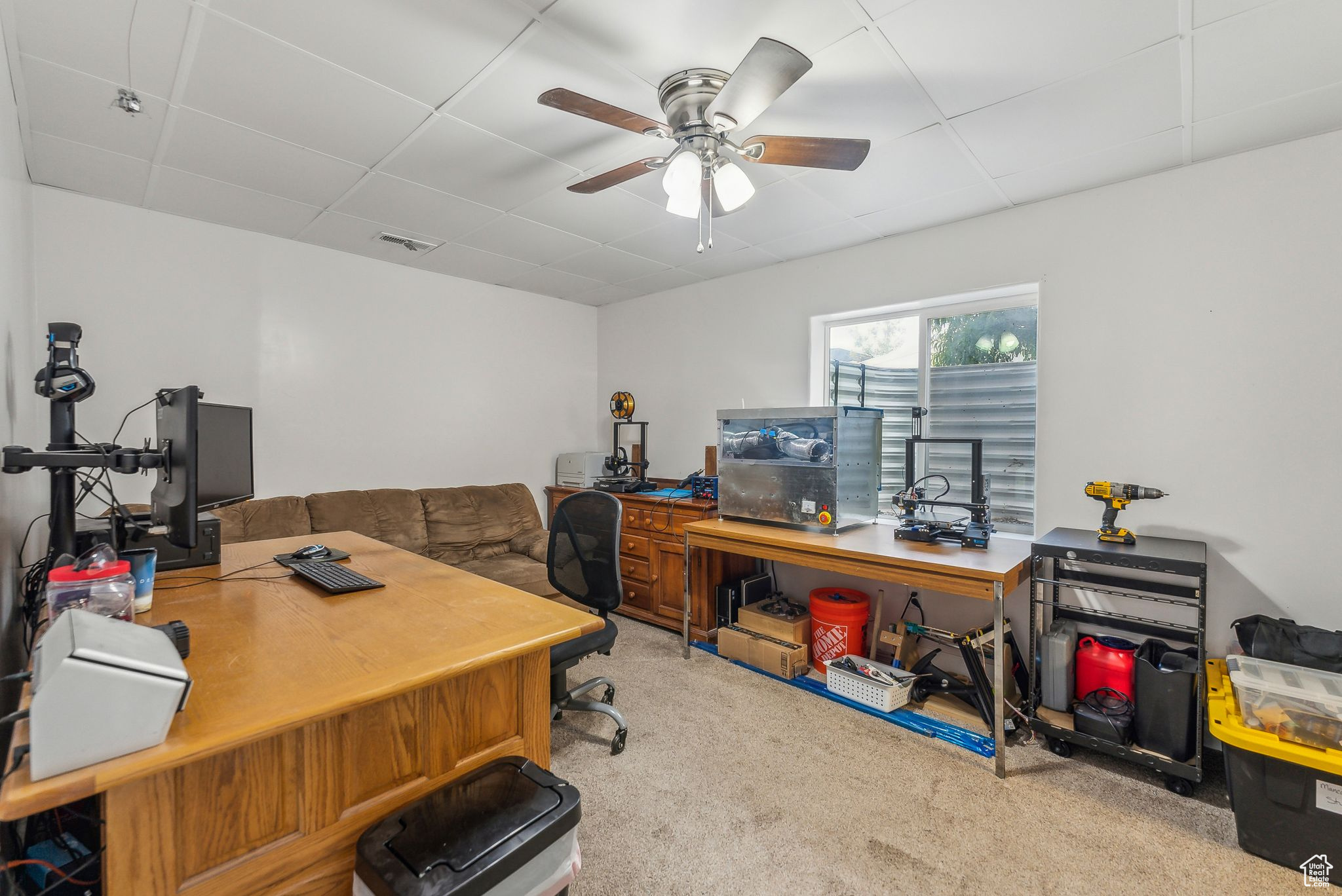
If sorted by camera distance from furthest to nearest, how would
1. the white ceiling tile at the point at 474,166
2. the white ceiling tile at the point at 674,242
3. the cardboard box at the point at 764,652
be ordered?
1. the white ceiling tile at the point at 674,242
2. the cardboard box at the point at 764,652
3. the white ceiling tile at the point at 474,166

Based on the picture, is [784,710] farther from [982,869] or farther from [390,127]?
[390,127]

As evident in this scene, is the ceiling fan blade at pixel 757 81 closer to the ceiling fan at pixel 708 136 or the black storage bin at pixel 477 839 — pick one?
the ceiling fan at pixel 708 136

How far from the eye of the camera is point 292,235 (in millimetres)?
3318

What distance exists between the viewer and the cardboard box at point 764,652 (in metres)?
2.93

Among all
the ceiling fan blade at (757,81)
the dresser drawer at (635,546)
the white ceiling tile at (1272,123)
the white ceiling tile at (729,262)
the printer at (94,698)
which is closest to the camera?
the printer at (94,698)

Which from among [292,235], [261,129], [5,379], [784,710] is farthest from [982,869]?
[292,235]

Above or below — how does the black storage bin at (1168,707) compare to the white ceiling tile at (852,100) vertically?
below

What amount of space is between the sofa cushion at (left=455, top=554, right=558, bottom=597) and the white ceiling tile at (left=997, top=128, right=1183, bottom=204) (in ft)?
10.2

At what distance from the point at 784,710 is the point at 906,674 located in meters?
0.64

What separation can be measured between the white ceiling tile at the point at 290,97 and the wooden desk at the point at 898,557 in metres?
2.39

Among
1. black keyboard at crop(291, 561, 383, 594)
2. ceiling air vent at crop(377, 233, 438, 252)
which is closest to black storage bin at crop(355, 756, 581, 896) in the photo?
black keyboard at crop(291, 561, 383, 594)

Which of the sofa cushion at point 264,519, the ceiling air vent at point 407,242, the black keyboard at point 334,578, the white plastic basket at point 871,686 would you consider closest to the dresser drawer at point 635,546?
the white plastic basket at point 871,686

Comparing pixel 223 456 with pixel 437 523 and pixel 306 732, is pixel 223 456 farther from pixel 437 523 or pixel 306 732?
pixel 437 523

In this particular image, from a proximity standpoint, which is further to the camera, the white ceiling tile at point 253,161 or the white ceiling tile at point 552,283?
the white ceiling tile at point 552,283
